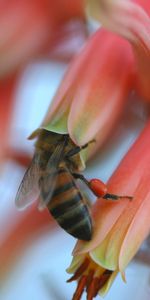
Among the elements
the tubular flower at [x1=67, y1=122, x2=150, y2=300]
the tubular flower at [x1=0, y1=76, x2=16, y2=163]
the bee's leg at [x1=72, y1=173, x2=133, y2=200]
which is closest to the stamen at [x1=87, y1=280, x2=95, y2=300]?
the tubular flower at [x1=67, y1=122, x2=150, y2=300]

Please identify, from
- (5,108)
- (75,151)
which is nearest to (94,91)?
(75,151)

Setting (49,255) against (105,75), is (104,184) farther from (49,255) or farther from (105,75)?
(49,255)

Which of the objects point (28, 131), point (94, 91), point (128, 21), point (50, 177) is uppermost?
point (128, 21)

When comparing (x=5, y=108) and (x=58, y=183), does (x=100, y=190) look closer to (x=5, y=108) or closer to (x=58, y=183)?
(x=58, y=183)

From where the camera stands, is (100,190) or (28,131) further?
(28,131)

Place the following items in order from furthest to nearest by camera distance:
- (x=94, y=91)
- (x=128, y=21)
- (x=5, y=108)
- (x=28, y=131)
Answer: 1. (x=28, y=131)
2. (x=5, y=108)
3. (x=94, y=91)
4. (x=128, y=21)

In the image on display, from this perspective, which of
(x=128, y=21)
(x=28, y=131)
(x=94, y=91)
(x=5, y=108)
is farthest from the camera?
(x=28, y=131)

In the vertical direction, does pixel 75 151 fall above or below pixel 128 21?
below
